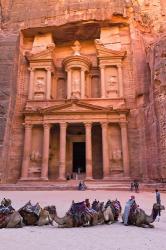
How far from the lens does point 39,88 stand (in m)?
30.8

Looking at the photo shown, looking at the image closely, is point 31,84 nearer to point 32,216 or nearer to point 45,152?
point 45,152

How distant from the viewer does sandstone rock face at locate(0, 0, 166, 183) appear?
25844mm

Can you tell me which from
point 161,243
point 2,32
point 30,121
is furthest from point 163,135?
point 2,32

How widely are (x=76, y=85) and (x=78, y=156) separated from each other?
24.7 feet

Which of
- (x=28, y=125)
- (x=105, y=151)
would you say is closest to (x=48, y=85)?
(x=28, y=125)

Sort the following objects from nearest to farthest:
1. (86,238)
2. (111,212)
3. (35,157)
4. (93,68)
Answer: (86,238) < (111,212) < (35,157) < (93,68)

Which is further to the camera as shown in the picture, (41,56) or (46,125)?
(41,56)

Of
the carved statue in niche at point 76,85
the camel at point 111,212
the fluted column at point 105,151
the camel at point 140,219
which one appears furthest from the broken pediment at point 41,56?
the camel at point 140,219

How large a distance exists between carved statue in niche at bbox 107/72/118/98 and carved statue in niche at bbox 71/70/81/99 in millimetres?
3120

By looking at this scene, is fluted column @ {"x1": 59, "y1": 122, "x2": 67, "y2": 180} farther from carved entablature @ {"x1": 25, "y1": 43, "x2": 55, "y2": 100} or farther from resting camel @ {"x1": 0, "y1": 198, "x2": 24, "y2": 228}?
resting camel @ {"x1": 0, "y1": 198, "x2": 24, "y2": 228}

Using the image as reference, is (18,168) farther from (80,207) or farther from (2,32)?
(80,207)

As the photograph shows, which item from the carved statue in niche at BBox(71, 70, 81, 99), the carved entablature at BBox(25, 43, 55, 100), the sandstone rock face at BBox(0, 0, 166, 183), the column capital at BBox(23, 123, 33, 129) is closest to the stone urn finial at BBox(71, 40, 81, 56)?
the sandstone rock face at BBox(0, 0, 166, 183)

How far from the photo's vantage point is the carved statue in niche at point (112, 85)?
29984 mm

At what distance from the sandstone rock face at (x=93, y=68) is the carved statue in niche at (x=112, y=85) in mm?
104
